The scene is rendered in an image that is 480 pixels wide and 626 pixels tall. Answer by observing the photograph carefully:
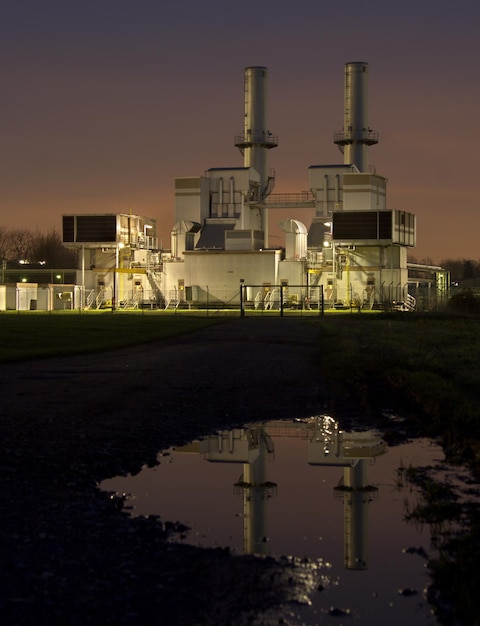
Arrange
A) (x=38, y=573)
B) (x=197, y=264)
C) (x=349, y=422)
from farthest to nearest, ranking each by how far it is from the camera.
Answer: (x=197, y=264) < (x=349, y=422) < (x=38, y=573)

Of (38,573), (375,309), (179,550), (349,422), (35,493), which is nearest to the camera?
(38,573)

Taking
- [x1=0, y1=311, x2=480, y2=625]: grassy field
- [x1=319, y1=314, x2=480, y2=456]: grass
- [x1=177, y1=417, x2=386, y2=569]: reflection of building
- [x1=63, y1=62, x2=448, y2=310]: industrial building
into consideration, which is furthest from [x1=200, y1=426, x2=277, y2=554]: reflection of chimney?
[x1=63, y1=62, x2=448, y2=310]: industrial building

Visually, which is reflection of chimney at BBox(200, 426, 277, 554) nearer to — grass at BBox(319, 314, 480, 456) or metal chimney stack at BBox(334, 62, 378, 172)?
grass at BBox(319, 314, 480, 456)

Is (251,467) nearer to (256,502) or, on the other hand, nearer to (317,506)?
(256,502)

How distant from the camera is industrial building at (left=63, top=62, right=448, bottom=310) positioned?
8706 centimetres

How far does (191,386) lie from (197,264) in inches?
2895

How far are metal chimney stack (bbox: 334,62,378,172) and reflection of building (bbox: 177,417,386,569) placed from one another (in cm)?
8562

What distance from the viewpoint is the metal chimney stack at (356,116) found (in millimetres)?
95125

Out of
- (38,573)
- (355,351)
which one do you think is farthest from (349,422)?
(355,351)

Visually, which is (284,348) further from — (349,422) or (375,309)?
(375,309)

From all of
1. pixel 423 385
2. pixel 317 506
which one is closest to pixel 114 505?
pixel 317 506

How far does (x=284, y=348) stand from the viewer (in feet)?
95.2

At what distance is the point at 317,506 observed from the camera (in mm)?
7918

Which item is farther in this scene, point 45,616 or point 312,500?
point 312,500
